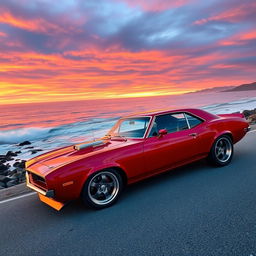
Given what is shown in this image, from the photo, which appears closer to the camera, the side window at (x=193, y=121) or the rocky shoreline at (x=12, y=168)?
the side window at (x=193, y=121)

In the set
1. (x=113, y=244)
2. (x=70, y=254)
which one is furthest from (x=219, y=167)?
(x=70, y=254)

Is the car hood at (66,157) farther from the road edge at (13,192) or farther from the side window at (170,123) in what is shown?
the road edge at (13,192)

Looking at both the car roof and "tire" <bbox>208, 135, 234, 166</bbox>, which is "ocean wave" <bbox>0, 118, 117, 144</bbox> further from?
"tire" <bbox>208, 135, 234, 166</bbox>

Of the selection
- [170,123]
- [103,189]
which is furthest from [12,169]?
[170,123]

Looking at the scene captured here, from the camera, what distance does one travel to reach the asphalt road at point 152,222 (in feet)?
8.16

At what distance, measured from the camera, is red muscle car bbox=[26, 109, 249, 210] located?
11.0ft

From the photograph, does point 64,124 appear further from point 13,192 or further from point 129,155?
point 129,155

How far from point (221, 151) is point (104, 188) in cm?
287

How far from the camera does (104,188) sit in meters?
3.65

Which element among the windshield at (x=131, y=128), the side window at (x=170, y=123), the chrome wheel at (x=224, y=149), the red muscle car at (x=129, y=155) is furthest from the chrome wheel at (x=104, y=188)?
the chrome wheel at (x=224, y=149)

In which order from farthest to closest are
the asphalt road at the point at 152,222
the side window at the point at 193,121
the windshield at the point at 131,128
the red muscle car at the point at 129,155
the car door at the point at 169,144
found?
the side window at the point at 193,121 → the windshield at the point at 131,128 → the car door at the point at 169,144 → the red muscle car at the point at 129,155 → the asphalt road at the point at 152,222

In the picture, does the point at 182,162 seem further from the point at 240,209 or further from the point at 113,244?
the point at 113,244

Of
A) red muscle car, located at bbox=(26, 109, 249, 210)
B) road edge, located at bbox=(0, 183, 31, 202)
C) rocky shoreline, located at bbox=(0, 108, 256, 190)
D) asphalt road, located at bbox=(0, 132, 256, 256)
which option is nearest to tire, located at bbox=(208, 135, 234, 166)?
red muscle car, located at bbox=(26, 109, 249, 210)

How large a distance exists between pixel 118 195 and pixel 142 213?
1.89ft
